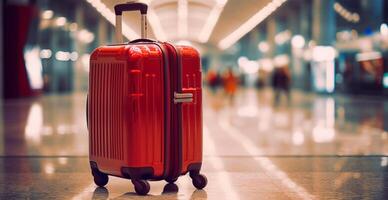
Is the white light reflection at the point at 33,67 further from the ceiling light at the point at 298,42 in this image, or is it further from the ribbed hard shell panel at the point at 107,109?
the ribbed hard shell panel at the point at 107,109

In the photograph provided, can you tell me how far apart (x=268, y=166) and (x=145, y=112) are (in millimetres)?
2565

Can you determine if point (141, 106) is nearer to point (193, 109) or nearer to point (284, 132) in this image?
point (193, 109)

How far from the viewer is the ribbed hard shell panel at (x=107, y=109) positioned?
587 centimetres

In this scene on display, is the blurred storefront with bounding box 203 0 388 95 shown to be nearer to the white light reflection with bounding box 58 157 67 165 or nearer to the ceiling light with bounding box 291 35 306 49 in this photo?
the ceiling light with bounding box 291 35 306 49

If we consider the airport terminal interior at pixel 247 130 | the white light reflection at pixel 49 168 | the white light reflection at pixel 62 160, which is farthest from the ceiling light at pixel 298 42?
the white light reflection at pixel 49 168

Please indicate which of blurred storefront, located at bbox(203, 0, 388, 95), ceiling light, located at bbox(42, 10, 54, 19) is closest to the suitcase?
blurred storefront, located at bbox(203, 0, 388, 95)

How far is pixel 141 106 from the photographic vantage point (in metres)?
5.78

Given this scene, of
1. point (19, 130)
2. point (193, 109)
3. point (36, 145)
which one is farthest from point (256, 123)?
point (193, 109)

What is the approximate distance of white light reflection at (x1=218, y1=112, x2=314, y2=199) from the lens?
5949mm

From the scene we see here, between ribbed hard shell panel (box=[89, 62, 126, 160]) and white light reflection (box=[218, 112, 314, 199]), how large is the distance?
5.55ft

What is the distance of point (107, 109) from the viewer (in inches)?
238

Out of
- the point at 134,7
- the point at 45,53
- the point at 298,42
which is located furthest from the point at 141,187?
the point at 298,42

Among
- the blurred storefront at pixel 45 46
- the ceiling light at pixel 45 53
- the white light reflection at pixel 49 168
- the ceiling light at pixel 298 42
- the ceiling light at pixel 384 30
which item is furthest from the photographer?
the ceiling light at pixel 298 42

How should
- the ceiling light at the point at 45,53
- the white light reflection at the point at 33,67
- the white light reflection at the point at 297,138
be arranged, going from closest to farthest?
the white light reflection at the point at 297,138 < the white light reflection at the point at 33,67 < the ceiling light at the point at 45,53
